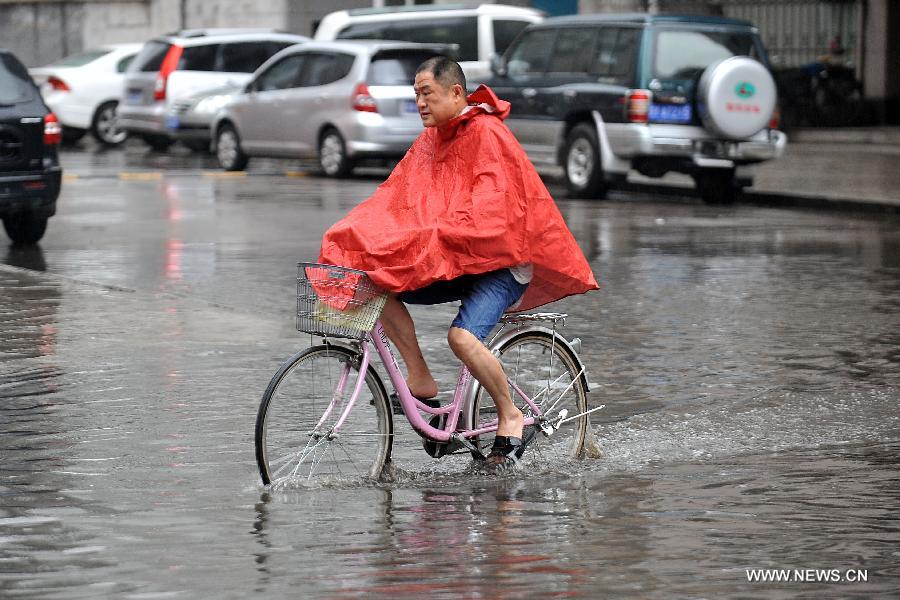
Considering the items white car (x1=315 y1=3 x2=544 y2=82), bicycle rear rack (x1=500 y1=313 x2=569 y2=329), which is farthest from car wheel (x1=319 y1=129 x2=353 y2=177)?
bicycle rear rack (x1=500 y1=313 x2=569 y2=329)

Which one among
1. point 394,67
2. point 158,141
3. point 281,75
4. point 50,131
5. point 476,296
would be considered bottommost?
point 158,141

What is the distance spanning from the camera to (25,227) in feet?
51.2

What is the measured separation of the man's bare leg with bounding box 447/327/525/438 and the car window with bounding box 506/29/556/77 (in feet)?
48.7

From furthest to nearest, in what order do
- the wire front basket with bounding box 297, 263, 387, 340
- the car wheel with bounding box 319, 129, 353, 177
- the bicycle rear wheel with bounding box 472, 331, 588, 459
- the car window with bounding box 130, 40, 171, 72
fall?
the car window with bounding box 130, 40, 171, 72 < the car wheel with bounding box 319, 129, 353, 177 < the bicycle rear wheel with bounding box 472, 331, 588, 459 < the wire front basket with bounding box 297, 263, 387, 340

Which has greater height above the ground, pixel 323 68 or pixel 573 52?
pixel 573 52

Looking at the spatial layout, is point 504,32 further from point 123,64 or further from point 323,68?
point 123,64

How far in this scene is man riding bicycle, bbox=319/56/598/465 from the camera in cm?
649

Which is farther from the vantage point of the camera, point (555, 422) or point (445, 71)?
point (555, 422)

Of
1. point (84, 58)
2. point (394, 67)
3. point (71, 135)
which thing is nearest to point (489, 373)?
point (394, 67)

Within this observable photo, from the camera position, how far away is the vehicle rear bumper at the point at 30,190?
1460 centimetres

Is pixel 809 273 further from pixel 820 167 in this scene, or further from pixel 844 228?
pixel 820 167

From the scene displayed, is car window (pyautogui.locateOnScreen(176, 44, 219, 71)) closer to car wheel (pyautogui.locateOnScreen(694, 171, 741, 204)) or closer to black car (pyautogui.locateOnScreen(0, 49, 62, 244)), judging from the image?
car wheel (pyautogui.locateOnScreen(694, 171, 741, 204))

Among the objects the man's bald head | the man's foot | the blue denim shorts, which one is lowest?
the man's foot

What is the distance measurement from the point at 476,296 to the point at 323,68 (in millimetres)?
17655
